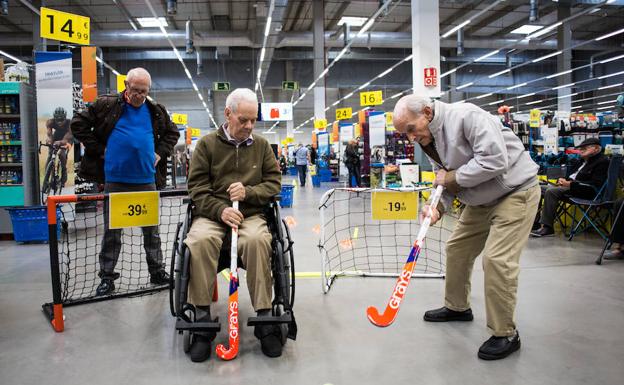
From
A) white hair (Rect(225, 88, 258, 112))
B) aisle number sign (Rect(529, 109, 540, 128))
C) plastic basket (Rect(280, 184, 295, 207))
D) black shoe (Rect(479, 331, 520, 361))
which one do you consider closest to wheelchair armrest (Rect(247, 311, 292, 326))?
black shoe (Rect(479, 331, 520, 361))

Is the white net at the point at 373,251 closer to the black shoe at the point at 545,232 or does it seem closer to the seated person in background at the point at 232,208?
the seated person in background at the point at 232,208

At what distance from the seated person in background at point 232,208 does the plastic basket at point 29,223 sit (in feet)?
11.8

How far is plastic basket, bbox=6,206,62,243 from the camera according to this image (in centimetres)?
532

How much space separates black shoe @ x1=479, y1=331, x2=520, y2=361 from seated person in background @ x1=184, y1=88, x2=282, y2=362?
0.96 meters

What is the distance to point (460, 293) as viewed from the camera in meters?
2.66

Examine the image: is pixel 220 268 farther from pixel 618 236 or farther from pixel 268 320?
pixel 618 236

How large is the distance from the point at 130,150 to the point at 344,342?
1.85 m

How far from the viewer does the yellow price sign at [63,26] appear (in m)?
5.99

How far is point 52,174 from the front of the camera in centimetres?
611

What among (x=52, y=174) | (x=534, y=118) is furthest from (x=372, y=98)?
(x=52, y=174)

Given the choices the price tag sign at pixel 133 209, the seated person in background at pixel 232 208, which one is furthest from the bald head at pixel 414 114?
the price tag sign at pixel 133 209

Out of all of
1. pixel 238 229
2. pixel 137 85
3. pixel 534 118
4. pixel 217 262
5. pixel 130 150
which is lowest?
pixel 217 262

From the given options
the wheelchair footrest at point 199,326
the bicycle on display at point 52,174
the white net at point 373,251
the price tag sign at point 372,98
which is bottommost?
the white net at point 373,251

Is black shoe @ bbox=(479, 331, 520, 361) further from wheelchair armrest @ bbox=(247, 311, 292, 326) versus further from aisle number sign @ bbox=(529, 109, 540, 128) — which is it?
aisle number sign @ bbox=(529, 109, 540, 128)
